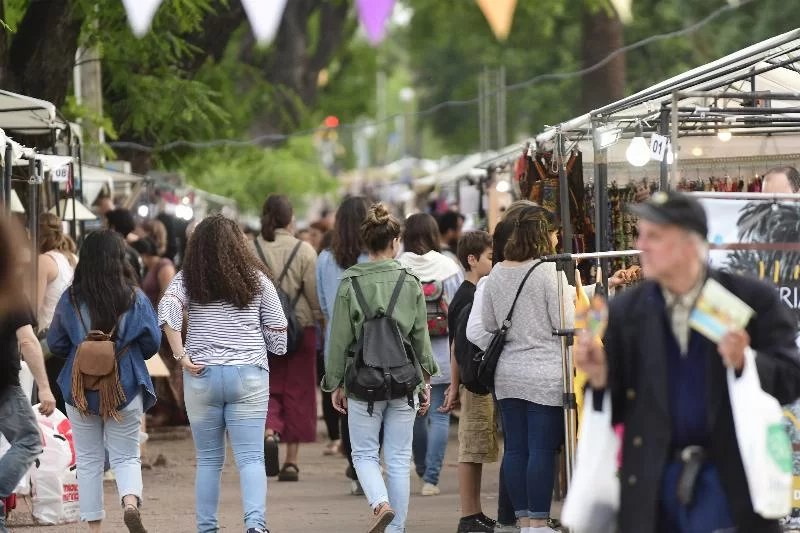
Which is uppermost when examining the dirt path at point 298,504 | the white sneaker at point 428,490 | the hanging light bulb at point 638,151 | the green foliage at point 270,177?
the green foliage at point 270,177

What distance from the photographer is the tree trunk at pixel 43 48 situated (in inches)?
542

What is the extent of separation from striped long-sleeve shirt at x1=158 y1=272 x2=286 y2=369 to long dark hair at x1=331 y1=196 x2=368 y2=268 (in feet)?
6.92

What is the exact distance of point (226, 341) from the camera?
828 centimetres

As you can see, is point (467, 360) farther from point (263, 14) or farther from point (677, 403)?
point (677, 403)

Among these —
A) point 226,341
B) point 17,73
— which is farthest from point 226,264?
point 17,73

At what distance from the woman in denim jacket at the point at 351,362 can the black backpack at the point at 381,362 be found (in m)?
0.03

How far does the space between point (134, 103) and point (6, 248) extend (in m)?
13.9

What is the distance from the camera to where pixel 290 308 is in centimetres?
1128

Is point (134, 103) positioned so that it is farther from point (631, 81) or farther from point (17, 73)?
point (631, 81)

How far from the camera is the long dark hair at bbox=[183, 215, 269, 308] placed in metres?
8.29

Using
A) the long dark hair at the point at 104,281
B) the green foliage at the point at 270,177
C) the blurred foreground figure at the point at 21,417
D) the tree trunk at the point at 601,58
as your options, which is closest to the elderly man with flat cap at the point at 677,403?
the blurred foreground figure at the point at 21,417

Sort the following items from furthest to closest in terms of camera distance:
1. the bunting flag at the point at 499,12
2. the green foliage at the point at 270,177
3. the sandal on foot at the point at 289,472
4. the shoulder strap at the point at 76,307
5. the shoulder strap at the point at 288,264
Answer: the green foliage at the point at 270,177 → the sandal on foot at the point at 289,472 → the shoulder strap at the point at 288,264 → the shoulder strap at the point at 76,307 → the bunting flag at the point at 499,12

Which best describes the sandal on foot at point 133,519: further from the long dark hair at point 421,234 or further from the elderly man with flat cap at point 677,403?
the elderly man with flat cap at point 677,403

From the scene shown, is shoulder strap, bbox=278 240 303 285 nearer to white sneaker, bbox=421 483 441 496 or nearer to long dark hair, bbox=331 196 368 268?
long dark hair, bbox=331 196 368 268
